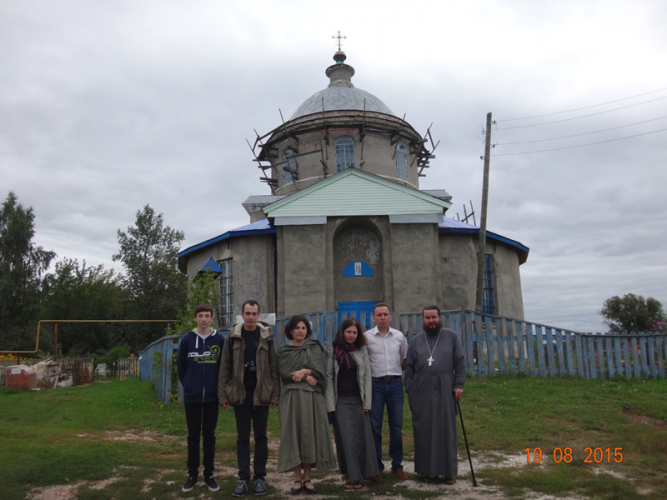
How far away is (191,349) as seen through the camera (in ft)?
18.0

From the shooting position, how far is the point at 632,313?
3102 centimetres

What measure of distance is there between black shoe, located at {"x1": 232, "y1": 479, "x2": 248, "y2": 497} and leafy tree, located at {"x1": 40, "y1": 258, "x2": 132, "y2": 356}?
93.4 ft

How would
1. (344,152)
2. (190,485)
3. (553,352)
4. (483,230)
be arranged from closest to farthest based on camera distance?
(190,485) < (553,352) < (483,230) < (344,152)

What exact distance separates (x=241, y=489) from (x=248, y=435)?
53 cm

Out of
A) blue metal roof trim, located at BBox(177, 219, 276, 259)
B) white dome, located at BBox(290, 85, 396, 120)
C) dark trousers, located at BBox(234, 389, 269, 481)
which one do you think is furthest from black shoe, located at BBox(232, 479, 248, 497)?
white dome, located at BBox(290, 85, 396, 120)

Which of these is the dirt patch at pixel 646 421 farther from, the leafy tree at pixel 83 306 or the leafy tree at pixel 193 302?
the leafy tree at pixel 83 306

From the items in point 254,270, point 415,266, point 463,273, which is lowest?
point 463,273

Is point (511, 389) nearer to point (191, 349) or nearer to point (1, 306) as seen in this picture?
point (191, 349)

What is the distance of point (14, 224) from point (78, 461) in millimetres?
34638

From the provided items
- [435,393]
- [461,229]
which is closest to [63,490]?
[435,393]

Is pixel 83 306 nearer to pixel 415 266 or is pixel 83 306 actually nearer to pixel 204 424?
pixel 415 266

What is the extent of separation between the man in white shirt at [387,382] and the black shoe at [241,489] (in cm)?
144

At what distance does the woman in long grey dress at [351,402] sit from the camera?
5262mm

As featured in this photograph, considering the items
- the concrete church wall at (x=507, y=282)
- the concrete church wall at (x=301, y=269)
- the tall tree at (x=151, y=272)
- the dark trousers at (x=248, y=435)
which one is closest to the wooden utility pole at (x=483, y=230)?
the concrete church wall at (x=507, y=282)
